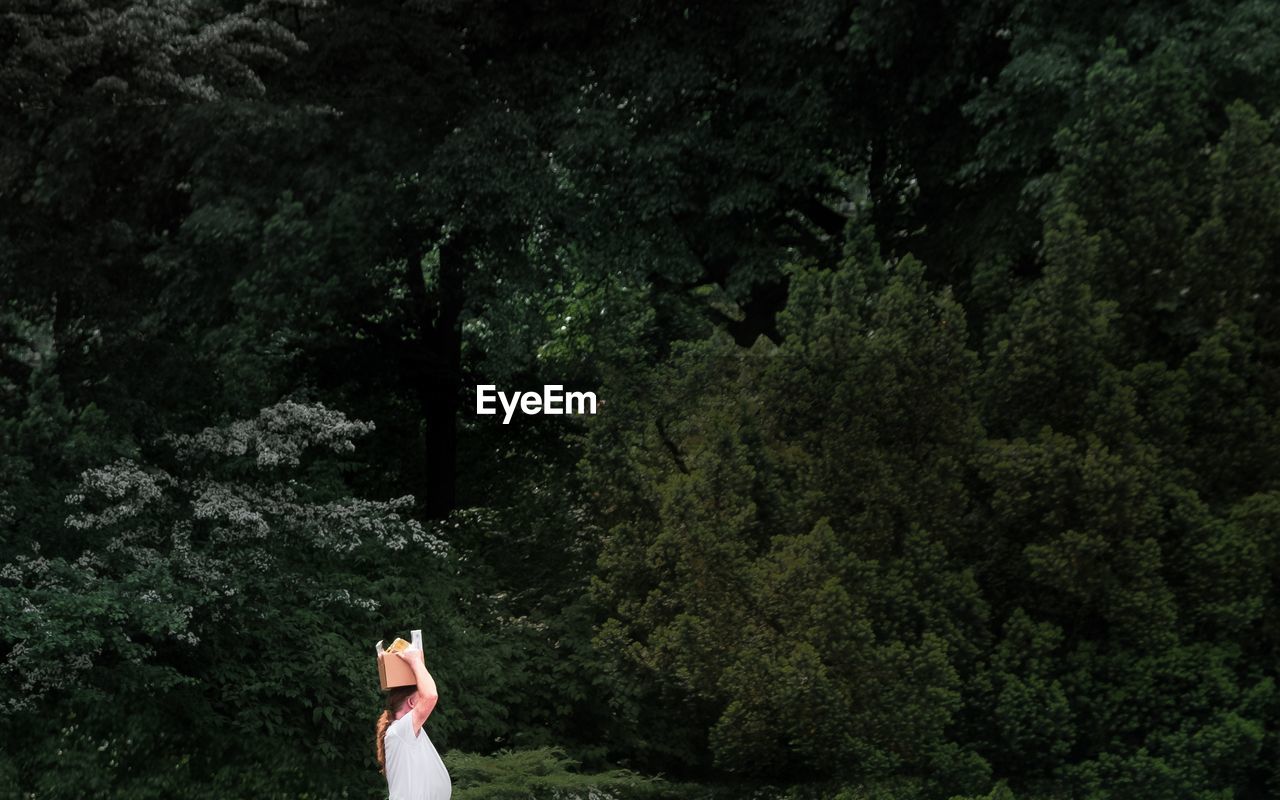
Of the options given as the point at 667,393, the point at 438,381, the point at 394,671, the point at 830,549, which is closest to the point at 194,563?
the point at 667,393

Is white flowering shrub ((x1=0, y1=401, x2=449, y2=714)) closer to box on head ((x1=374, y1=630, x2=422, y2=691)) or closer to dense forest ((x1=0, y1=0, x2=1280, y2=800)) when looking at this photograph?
dense forest ((x1=0, y1=0, x2=1280, y2=800))

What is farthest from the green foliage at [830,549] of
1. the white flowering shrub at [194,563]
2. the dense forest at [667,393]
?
the white flowering shrub at [194,563]

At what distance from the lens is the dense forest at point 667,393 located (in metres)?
12.1

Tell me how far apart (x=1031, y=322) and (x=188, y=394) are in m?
8.00

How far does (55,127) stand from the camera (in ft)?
52.4

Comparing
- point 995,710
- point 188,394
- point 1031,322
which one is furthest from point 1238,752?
→ point 188,394

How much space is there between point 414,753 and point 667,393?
7497mm

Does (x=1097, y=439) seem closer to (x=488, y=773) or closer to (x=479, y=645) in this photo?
(x=488, y=773)

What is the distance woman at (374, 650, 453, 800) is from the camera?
287 inches

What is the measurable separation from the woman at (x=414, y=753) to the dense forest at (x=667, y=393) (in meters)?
4.73
